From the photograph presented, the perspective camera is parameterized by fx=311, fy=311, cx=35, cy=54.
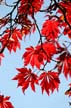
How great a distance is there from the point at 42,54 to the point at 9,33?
583mm

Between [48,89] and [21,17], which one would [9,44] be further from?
[48,89]

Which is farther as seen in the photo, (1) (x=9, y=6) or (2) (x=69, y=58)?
(1) (x=9, y=6)

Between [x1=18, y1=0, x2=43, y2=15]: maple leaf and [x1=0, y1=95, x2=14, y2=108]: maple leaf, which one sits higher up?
[x1=18, y1=0, x2=43, y2=15]: maple leaf

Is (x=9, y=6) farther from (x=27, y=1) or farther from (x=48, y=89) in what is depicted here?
Answer: (x=48, y=89)

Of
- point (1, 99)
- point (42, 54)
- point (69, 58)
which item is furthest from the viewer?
point (1, 99)

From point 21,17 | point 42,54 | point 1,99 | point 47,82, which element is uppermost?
point 21,17

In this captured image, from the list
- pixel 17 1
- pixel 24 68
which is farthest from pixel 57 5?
pixel 24 68

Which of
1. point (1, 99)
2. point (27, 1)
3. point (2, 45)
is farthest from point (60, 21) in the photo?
point (1, 99)

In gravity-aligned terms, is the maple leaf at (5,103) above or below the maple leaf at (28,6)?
below

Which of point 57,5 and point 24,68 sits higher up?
point 57,5

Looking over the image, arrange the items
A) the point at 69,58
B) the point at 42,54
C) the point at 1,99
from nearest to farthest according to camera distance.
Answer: the point at 69,58
the point at 42,54
the point at 1,99

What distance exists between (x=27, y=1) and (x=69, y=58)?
1.11 m

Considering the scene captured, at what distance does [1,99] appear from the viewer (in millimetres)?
3795

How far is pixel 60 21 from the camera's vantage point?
409 cm
